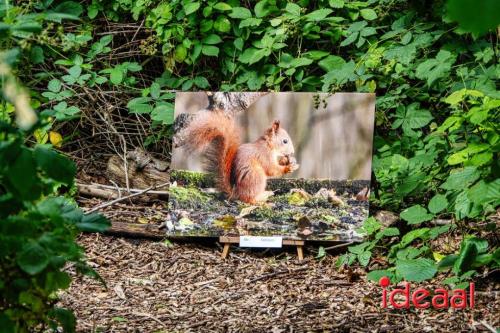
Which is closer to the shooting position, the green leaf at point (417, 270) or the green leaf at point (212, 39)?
the green leaf at point (417, 270)

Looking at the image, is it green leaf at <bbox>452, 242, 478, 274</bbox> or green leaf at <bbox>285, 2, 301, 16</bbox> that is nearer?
green leaf at <bbox>452, 242, 478, 274</bbox>

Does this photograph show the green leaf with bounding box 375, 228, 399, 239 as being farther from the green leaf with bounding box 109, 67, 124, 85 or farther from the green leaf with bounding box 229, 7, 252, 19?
the green leaf with bounding box 109, 67, 124, 85

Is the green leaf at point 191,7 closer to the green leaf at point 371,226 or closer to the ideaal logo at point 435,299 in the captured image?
the green leaf at point 371,226

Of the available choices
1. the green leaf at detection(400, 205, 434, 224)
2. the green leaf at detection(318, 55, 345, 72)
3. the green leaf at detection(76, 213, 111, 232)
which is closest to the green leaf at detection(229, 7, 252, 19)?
the green leaf at detection(318, 55, 345, 72)

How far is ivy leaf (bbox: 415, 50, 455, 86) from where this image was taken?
13.7ft

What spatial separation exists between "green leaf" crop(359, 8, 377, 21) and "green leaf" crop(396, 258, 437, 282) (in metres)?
1.88

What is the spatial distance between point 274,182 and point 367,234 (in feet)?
2.30

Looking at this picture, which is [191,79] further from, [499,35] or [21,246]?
[21,246]

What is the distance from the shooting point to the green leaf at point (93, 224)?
2.20 metres

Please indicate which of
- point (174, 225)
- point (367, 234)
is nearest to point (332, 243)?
point (367, 234)

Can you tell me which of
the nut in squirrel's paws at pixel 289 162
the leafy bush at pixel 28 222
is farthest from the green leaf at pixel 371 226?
the leafy bush at pixel 28 222

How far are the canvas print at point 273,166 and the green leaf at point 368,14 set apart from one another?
58 centimetres

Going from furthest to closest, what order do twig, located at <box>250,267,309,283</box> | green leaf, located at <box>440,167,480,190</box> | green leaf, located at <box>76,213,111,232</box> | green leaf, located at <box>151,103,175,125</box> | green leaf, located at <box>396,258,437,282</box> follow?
green leaf, located at <box>151,103,175,125</box> → twig, located at <box>250,267,309,283</box> → green leaf, located at <box>396,258,437,282</box> → green leaf, located at <box>440,167,480,190</box> → green leaf, located at <box>76,213,111,232</box>

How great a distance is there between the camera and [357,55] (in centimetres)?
495
